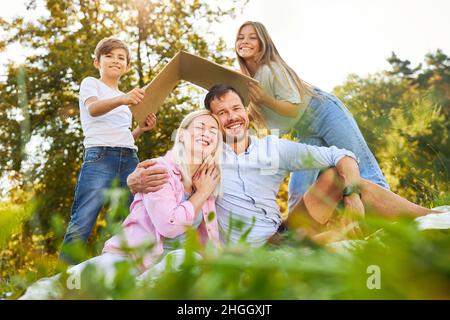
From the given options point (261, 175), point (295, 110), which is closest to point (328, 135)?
point (295, 110)

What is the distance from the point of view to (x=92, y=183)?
346 cm

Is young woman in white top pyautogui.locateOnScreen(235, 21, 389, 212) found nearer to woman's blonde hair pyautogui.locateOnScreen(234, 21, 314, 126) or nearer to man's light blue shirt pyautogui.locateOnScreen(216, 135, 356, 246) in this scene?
woman's blonde hair pyautogui.locateOnScreen(234, 21, 314, 126)

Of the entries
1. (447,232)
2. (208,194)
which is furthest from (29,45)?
(447,232)

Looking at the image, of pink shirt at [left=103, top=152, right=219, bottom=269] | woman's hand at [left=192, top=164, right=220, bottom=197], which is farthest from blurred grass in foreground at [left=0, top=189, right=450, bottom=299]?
woman's hand at [left=192, top=164, right=220, bottom=197]

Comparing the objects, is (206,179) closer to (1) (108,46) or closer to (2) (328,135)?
(2) (328,135)

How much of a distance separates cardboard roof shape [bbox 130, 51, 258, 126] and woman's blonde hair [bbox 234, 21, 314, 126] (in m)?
0.39

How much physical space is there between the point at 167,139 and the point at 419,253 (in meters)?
10.6

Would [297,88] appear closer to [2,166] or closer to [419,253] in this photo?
[419,253]

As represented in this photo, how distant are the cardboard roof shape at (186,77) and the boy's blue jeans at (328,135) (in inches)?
19.7

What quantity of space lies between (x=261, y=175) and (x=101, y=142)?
1425 mm

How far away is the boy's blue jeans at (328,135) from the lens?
2.99 m

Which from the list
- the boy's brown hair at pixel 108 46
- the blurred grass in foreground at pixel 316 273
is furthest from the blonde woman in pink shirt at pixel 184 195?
the boy's brown hair at pixel 108 46

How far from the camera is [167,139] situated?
11.0 metres
